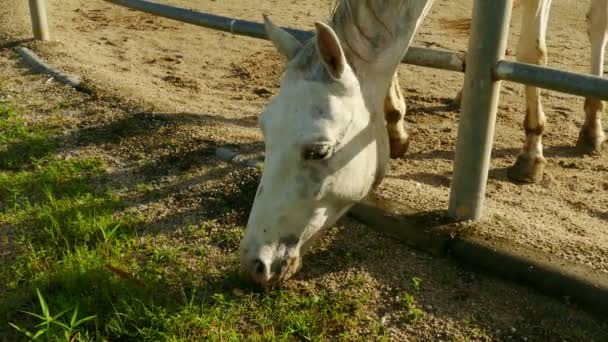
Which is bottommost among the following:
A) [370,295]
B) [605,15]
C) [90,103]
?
[370,295]

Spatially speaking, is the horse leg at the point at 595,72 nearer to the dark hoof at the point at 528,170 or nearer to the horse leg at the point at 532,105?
the horse leg at the point at 532,105

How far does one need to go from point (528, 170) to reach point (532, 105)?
0.42 meters

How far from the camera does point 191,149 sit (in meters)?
3.50

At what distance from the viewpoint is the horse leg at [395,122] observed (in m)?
3.47

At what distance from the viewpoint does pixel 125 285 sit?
223cm

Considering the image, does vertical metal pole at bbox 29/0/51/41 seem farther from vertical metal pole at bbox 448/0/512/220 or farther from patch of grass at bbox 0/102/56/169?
vertical metal pole at bbox 448/0/512/220

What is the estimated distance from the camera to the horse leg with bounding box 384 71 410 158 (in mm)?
3473

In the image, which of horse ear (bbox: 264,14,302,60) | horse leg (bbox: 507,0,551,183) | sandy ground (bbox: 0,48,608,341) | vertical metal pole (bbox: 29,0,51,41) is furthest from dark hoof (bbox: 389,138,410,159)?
vertical metal pole (bbox: 29,0,51,41)

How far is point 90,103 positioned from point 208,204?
191cm

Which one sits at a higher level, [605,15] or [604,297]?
[605,15]

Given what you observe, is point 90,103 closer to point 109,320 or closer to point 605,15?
point 109,320

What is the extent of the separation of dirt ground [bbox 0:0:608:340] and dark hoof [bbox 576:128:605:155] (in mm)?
74

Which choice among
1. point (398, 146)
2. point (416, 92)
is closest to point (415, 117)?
point (416, 92)

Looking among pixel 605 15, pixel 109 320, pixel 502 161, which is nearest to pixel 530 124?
pixel 502 161
